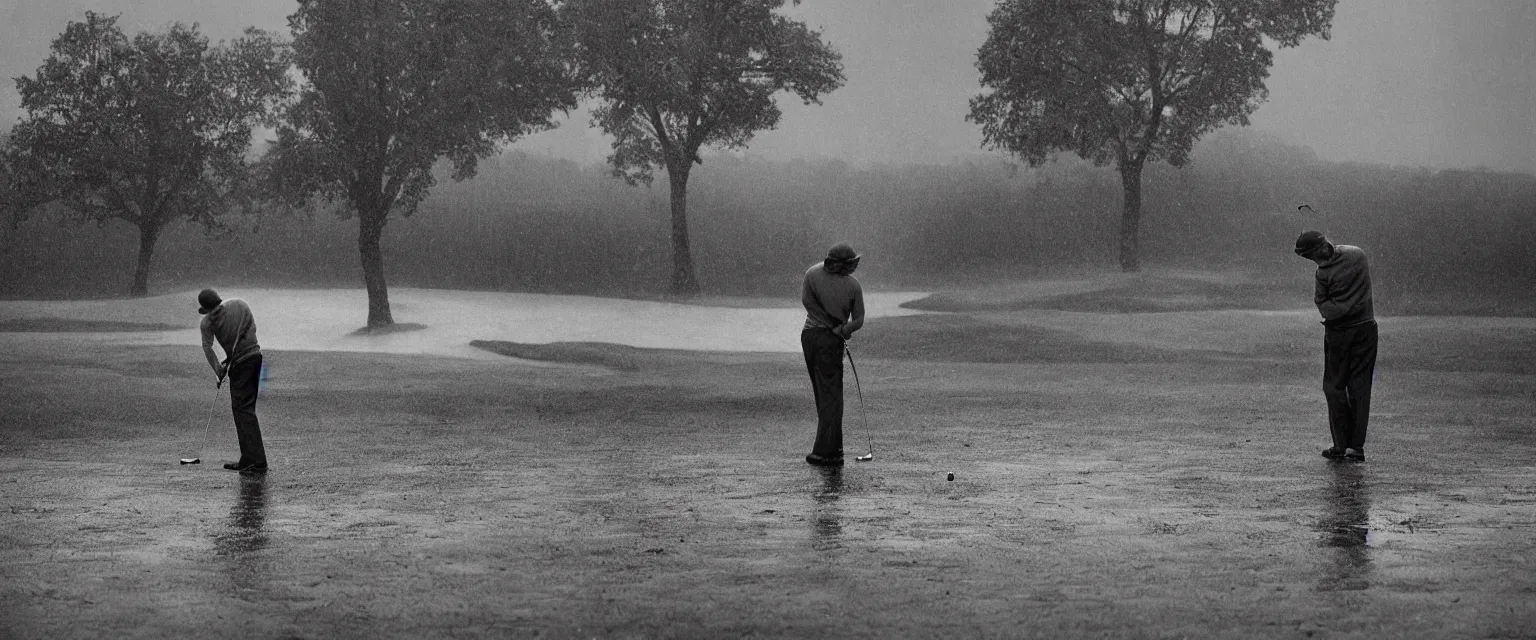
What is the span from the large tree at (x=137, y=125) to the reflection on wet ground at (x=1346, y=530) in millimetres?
41960

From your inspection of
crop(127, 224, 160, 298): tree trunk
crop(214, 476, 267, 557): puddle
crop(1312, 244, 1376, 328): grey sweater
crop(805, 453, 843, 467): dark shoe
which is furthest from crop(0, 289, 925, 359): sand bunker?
crop(214, 476, 267, 557): puddle

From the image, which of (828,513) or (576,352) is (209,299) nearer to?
(828,513)

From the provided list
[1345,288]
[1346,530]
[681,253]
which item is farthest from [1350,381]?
[681,253]

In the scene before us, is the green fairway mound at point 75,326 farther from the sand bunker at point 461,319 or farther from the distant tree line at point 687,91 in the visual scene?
the distant tree line at point 687,91

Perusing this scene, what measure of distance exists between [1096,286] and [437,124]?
19648mm

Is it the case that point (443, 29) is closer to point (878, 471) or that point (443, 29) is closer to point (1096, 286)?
point (1096, 286)

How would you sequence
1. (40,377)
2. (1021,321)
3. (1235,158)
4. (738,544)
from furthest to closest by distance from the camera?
(1235,158) → (1021,321) → (40,377) → (738,544)

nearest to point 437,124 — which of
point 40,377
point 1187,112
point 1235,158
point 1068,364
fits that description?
point 40,377

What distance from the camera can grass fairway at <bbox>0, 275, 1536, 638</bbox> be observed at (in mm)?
8008

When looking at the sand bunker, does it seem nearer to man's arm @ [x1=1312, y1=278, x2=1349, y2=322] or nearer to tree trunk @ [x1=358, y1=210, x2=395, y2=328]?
tree trunk @ [x1=358, y1=210, x2=395, y2=328]

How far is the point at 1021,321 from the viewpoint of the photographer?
115 feet

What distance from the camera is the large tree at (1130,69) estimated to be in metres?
48.0

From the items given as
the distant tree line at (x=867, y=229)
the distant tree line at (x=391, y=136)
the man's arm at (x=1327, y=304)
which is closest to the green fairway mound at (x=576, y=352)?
the distant tree line at (x=391, y=136)

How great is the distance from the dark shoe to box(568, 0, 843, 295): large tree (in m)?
33.7
